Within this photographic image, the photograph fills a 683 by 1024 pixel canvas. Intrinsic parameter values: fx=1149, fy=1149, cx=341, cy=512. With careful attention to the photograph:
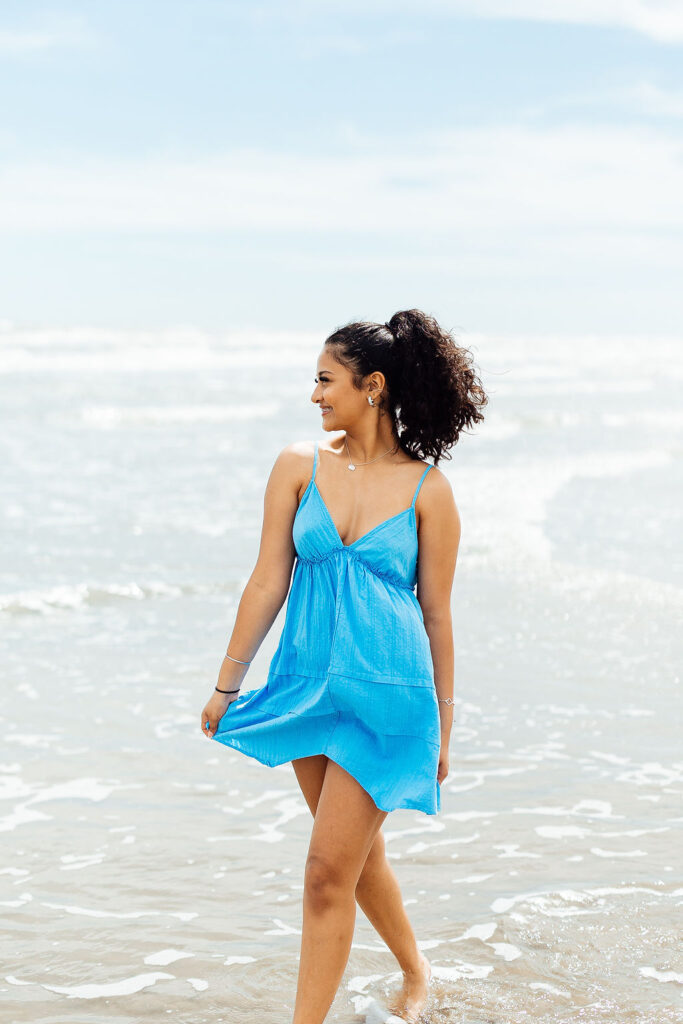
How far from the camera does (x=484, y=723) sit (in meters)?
6.09

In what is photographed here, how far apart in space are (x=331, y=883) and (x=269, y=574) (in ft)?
2.76

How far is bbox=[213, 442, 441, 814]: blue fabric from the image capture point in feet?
10.0

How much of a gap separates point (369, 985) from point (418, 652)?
128 centimetres

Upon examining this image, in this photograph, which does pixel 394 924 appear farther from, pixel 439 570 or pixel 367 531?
pixel 367 531

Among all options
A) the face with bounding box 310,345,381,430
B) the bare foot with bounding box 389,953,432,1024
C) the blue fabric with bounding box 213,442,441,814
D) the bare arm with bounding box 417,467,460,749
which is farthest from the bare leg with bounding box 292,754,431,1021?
the face with bounding box 310,345,381,430

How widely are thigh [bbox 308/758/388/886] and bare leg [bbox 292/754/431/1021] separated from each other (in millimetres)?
135

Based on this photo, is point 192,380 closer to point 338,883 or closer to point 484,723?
point 484,723

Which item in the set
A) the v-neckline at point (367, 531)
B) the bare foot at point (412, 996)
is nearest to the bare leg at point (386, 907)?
the bare foot at point (412, 996)

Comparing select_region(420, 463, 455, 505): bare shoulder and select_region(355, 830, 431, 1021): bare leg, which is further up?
select_region(420, 463, 455, 505): bare shoulder

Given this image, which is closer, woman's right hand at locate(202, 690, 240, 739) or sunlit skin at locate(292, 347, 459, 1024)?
sunlit skin at locate(292, 347, 459, 1024)

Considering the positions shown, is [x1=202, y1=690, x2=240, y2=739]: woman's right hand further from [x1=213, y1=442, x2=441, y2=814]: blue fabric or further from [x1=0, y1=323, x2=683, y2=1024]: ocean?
[x1=0, y1=323, x2=683, y2=1024]: ocean

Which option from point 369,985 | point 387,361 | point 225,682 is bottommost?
point 369,985

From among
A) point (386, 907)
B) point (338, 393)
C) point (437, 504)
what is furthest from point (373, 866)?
point (338, 393)

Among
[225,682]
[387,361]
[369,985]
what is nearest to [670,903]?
[369,985]
